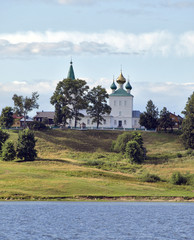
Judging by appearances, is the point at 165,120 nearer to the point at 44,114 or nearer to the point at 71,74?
the point at 71,74

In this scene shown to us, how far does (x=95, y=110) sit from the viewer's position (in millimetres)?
155500

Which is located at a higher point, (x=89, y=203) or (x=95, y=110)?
(x=95, y=110)

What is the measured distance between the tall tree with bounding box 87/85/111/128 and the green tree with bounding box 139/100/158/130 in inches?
401

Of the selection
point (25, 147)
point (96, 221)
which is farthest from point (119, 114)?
point (96, 221)

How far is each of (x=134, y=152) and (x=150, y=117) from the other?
42.8 metres

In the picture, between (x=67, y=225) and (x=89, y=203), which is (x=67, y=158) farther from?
(x=67, y=225)

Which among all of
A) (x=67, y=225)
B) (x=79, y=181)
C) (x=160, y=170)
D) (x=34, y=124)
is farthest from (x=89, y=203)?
(x=34, y=124)

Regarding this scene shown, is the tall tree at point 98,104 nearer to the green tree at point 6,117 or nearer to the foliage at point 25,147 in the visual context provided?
the green tree at point 6,117

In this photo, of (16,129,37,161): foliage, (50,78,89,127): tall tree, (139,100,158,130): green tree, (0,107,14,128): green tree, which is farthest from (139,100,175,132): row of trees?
(16,129,37,161): foliage

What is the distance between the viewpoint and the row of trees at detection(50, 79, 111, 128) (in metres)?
151

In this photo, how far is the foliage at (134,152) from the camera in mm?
114625

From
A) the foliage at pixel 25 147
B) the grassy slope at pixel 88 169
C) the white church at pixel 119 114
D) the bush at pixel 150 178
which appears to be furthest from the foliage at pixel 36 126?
the bush at pixel 150 178

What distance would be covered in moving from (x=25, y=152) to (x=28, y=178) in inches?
858

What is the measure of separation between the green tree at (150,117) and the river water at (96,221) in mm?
80431
